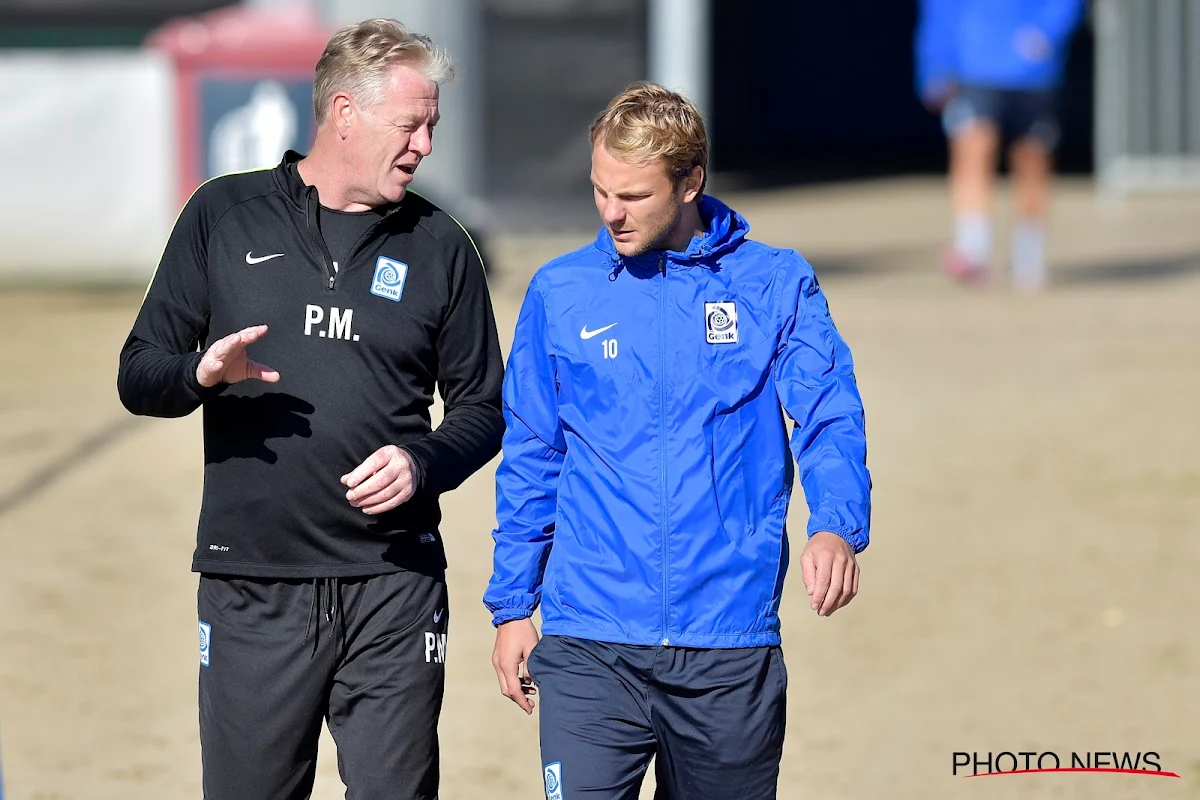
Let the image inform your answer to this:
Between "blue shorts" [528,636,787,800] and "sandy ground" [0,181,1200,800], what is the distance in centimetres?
155

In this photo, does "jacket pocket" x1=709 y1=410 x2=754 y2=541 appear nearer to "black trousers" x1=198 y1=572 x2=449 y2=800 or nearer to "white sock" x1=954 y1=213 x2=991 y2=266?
"black trousers" x1=198 y1=572 x2=449 y2=800

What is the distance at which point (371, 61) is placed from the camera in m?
3.31

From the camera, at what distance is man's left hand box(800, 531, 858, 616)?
3039 mm

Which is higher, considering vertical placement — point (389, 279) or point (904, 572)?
point (389, 279)

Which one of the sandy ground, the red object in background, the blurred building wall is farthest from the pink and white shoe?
the blurred building wall

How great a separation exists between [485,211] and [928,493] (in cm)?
738

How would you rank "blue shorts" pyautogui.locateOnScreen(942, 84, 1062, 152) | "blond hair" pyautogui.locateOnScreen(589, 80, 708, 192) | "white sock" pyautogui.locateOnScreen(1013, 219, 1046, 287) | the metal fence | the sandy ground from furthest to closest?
the metal fence
"white sock" pyautogui.locateOnScreen(1013, 219, 1046, 287)
"blue shorts" pyautogui.locateOnScreen(942, 84, 1062, 152)
the sandy ground
"blond hair" pyautogui.locateOnScreen(589, 80, 708, 192)

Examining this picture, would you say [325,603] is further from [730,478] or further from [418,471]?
[730,478]

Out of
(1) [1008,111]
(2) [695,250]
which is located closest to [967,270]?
(1) [1008,111]

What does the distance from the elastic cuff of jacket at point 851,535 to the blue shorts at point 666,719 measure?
0.85ft

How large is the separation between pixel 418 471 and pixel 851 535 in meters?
0.75

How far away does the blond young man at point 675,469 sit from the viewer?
3199mm

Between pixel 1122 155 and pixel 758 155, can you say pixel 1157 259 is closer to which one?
pixel 1122 155

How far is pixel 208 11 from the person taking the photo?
18531 millimetres
